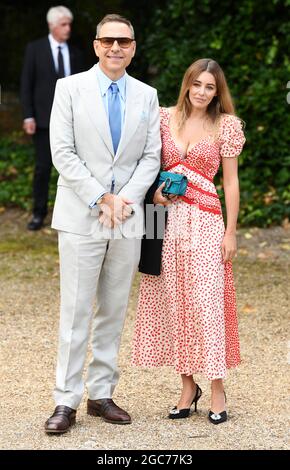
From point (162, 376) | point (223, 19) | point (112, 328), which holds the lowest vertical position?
point (162, 376)

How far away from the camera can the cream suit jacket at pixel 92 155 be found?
4539 mm

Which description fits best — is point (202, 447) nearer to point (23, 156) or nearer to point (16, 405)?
point (16, 405)

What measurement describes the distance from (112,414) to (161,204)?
1012 millimetres

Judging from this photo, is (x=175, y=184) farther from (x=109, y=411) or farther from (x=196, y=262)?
(x=109, y=411)

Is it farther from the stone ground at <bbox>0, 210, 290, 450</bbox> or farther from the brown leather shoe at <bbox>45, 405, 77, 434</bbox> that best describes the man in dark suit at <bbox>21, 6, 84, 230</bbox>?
the brown leather shoe at <bbox>45, 405, 77, 434</bbox>

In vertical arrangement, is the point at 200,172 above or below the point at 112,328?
above

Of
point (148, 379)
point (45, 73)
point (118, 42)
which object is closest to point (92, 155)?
point (118, 42)

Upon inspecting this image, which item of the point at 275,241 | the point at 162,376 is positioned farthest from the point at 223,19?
the point at 162,376

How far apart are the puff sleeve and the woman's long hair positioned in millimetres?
60

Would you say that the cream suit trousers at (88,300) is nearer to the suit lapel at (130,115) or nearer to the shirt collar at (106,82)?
the suit lapel at (130,115)

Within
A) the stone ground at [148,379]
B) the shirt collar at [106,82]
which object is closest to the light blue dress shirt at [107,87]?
the shirt collar at [106,82]

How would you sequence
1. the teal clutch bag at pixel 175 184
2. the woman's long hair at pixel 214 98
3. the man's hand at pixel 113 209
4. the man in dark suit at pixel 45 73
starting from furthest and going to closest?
1. the man in dark suit at pixel 45 73
2. the woman's long hair at pixel 214 98
3. the teal clutch bag at pixel 175 184
4. the man's hand at pixel 113 209

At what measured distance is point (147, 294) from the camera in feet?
16.0

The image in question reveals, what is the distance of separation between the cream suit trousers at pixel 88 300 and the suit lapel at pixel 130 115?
43 cm
